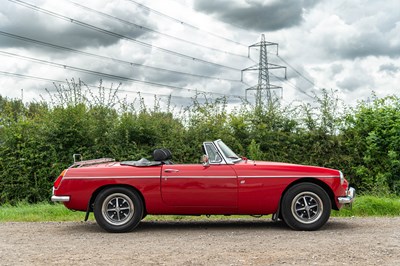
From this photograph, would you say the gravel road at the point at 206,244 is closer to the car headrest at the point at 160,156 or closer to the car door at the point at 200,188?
the car door at the point at 200,188

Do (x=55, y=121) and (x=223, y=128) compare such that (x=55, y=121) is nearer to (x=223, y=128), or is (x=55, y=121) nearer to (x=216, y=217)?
(x=223, y=128)

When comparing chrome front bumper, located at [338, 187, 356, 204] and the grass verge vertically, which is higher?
chrome front bumper, located at [338, 187, 356, 204]

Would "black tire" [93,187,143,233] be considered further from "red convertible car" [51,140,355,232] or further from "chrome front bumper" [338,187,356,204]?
"chrome front bumper" [338,187,356,204]

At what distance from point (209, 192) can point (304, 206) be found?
155cm

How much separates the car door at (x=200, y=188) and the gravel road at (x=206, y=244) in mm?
506

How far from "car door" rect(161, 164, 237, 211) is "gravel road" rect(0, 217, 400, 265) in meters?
0.51

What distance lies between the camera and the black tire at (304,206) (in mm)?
8383

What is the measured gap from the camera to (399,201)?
464 inches

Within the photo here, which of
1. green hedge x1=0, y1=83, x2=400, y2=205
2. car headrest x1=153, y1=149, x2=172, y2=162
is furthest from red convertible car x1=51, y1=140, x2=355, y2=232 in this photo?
green hedge x1=0, y1=83, x2=400, y2=205

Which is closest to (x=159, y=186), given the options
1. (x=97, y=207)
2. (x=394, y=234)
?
(x=97, y=207)

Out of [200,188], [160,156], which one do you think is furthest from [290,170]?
[160,156]

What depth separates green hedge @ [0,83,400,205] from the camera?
557 inches

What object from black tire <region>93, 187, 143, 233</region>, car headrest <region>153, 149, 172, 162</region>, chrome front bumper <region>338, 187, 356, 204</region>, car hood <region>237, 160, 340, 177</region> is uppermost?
car headrest <region>153, 149, 172, 162</region>

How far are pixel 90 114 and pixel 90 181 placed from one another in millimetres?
6527
